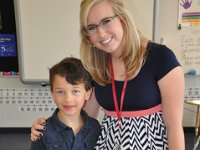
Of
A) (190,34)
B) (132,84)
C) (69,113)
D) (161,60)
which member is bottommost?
(69,113)

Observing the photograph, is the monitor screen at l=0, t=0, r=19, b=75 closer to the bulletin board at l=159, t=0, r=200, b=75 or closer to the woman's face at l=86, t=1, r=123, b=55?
the bulletin board at l=159, t=0, r=200, b=75

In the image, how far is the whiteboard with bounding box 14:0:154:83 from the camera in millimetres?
2869

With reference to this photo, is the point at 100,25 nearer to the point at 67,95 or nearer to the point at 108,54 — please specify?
the point at 108,54

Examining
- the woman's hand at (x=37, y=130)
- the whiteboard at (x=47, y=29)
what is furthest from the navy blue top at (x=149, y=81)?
the whiteboard at (x=47, y=29)

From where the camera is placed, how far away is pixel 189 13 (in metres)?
3.00

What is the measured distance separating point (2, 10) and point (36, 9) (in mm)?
490

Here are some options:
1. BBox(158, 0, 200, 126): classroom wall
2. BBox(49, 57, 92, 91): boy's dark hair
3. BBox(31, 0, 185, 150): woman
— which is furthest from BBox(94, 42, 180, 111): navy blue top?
BBox(158, 0, 200, 126): classroom wall

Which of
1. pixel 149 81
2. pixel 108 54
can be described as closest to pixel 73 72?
pixel 108 54

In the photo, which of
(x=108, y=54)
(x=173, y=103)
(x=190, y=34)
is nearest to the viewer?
(x=173, y=103)

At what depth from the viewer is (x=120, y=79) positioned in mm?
1125

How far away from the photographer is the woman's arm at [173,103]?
1.01 metres

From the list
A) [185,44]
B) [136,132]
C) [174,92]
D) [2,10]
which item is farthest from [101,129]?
[2,10]

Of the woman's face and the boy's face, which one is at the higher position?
the woman's face

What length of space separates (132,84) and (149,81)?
8 cm
